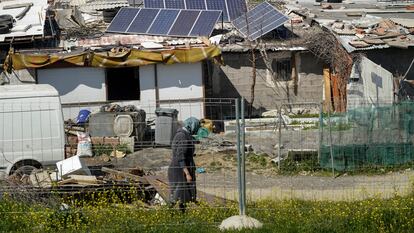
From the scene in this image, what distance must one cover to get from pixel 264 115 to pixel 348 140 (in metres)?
6.65

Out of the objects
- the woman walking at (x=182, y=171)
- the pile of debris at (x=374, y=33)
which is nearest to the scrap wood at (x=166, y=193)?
the woman walking at (x=182, y=171)

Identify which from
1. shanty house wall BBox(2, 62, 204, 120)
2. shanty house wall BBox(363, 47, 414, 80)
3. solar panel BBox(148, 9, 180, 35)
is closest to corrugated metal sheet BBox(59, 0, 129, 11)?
solar panel BBox(148, 9, 180, 35)

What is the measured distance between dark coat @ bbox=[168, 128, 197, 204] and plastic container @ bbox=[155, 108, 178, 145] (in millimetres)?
6113

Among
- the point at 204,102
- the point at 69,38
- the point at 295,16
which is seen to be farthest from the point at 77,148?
the point at 295,16

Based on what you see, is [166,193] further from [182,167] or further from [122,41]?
[122,41]

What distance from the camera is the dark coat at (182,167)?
1170 centimetres

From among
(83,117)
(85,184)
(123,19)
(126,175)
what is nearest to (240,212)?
(85,184)

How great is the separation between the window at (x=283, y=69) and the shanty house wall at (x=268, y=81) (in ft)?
0.28

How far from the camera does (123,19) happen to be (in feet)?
82.6

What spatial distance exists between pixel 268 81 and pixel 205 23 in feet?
8.45

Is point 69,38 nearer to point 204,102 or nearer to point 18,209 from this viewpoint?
point 204,102

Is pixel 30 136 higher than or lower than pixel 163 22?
lower

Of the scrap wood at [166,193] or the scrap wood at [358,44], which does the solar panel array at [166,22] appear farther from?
the scrap wood at [166,193]

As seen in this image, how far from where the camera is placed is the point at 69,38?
2388cm
